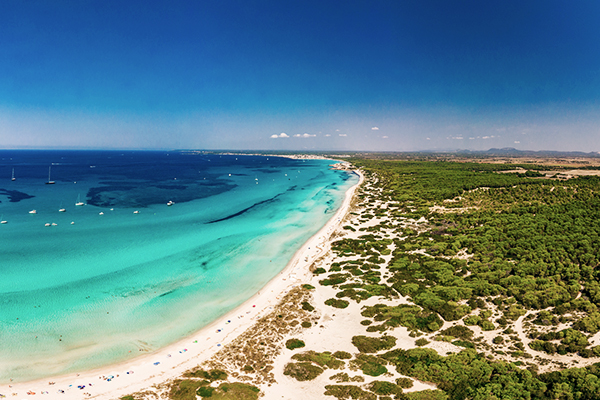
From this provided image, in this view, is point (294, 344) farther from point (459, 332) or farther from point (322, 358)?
point (459, 332)

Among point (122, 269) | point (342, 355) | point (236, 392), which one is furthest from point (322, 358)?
point (122, 269)

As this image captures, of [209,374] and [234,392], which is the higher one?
[234,392]

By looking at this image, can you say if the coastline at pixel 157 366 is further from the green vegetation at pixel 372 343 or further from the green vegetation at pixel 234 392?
the green vegetation at pixel 372 343

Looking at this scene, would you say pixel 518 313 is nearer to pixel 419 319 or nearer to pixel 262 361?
pixel 419 319

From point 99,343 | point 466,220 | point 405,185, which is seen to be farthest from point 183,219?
point 405,185

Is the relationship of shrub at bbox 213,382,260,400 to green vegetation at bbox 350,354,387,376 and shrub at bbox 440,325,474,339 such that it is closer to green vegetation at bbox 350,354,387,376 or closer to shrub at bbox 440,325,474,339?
green vegetation at bbox 350,354,387,376

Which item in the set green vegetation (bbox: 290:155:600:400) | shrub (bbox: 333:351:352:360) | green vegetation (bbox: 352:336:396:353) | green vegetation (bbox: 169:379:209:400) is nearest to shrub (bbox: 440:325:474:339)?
green vegetation (bbox: 290:155:600:400)
